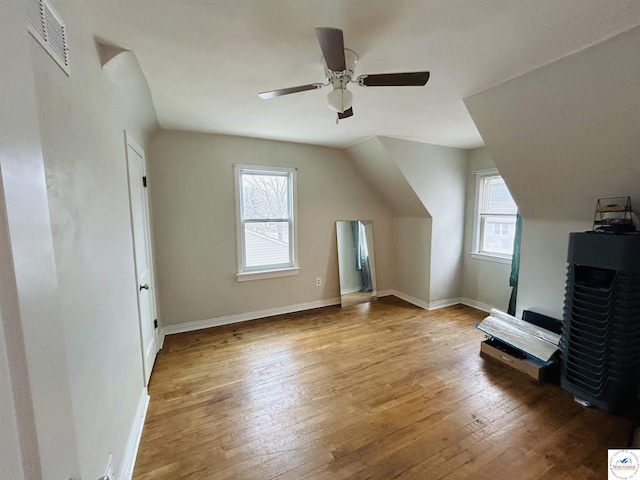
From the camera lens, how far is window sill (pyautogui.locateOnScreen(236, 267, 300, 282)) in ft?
11.6

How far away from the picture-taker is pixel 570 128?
190cm

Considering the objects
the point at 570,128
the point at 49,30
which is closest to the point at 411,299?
the point at 570,128

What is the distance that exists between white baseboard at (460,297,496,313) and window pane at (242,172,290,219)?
121 inches

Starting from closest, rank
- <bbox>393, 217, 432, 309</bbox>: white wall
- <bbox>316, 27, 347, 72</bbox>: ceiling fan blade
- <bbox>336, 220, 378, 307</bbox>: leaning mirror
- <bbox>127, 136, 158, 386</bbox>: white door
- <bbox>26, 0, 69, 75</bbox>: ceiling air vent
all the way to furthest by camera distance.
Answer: <bbox>26, 0, 69, 75</bbox>: ceiling air vent
<bbox>316, 27, 347, 72</bbox>: ceiling fan blade
<bbox>127, 136, 158, 386</bbox>: white door
<bbox>393, 217, 432, 309</bbox>: white wall
<bbox>336, 220, 378, 307</bbox>: leaning mirror

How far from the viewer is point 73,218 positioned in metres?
1.06

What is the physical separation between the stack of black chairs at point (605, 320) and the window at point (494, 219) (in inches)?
64.2

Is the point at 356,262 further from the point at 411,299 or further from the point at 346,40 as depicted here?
the point at 346,40

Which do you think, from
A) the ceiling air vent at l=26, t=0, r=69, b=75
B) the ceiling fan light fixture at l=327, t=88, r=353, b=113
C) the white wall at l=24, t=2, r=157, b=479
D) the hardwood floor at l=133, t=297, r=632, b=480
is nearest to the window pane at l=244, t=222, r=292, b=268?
the hardwood floor at l=133, t=297, r=632, b=480

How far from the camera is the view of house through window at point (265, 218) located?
11.5 ft

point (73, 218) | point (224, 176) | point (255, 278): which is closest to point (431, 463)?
point (73, 218)

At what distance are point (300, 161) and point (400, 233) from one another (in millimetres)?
2057

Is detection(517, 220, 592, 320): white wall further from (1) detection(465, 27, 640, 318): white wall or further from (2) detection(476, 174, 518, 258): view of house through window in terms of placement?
(2) detection(476, 174, 518, 258): view of house through window

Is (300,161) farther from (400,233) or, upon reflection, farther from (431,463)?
(431,463)

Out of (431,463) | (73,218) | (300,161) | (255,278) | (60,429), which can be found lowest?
(431,463)
